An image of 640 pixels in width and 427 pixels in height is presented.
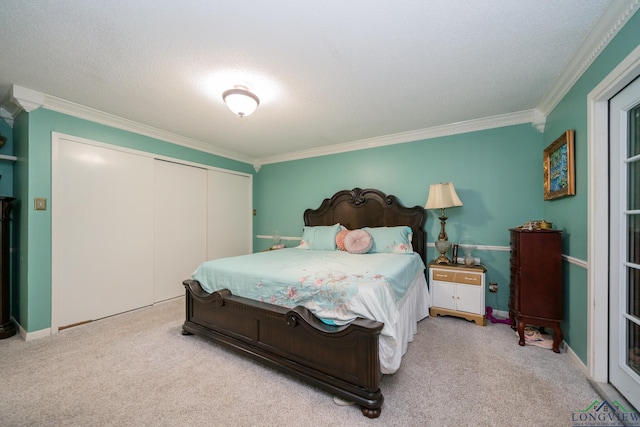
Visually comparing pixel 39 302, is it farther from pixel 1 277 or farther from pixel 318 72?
pixel 318 72

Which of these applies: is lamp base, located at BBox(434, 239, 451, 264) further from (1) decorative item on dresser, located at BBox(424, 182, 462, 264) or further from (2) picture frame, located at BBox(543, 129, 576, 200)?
(2) picture frame, located at BBox(543, 129, 576, 200)

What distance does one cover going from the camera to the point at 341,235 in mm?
3469

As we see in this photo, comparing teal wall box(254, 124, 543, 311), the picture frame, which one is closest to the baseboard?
teal wall box(254, 124, 543, 311)

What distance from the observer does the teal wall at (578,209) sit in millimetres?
1682

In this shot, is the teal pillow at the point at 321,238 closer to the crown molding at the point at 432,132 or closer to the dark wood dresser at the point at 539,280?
the crown molding at the point at 432,132

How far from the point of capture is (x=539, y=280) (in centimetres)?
215

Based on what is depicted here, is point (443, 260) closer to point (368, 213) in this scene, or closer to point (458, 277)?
point (458, 277)

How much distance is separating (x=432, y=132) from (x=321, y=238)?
2156mm

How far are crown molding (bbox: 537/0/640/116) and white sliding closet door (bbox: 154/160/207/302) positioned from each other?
4.50 m

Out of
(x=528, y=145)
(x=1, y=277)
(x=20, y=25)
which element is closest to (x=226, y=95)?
(x=20, y=25)

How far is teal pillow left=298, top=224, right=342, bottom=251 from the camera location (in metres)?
3.48

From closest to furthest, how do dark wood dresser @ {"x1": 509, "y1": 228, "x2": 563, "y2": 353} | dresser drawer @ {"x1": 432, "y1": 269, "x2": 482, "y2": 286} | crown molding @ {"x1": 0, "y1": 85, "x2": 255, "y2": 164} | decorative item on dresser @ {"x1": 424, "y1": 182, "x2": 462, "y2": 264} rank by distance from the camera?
dark wood dresser @ {"x1": 509, "y1": 228, "x2": 563, "y2": 353}
crown molding @ {"x1": 0, "y1": 85, "x2": 255, "y2": 164}
dresser drawer @ {"x1": 432, "y1": 269, "x2": 482, "y2": 286}
decorative item on dresser @ {"x1": 424, "y1": 182, "x2": 462, "y2": 264}

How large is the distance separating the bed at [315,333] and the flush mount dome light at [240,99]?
148 centimetres

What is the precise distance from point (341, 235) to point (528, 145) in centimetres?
251
